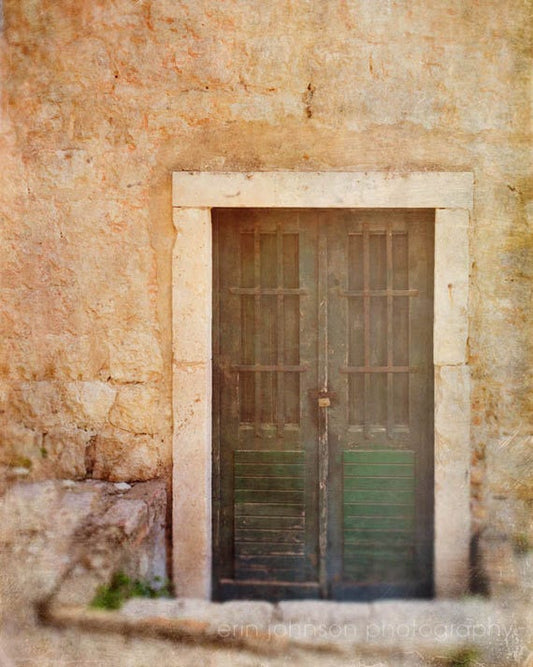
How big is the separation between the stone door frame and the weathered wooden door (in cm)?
12

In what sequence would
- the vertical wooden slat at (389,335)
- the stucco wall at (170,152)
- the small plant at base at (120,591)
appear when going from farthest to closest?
the vertical wooden slat at (389,335) → the stucco wall at (170,152) → the small plant at base at (120,591)

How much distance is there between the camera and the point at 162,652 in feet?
8.21

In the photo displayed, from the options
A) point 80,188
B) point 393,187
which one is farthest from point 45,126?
point 393,187

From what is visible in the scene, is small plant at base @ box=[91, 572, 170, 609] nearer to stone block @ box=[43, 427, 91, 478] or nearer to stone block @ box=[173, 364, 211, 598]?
stone block @ box=[173, 364, 211, 598]

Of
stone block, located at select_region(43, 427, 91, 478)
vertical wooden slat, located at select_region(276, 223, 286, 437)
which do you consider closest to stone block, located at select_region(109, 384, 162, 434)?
stone block, located at select_region(43, 427, 91, 478)

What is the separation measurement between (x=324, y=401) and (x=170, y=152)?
161cm

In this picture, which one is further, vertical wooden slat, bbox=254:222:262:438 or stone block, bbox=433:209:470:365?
vertical wooden slat, bbox=254:222:262:438

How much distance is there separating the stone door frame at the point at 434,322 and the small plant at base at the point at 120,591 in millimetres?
228

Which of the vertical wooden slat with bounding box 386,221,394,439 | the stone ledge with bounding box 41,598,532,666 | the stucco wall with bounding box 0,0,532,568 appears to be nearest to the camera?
the stone ledge with bounding box 41,598,532,666

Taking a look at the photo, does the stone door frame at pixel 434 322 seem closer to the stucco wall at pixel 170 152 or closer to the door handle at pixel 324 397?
the stucco wall at pixel 170 152

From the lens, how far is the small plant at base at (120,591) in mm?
2605

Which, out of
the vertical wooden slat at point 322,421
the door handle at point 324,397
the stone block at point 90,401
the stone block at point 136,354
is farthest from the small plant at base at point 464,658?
the stone block at point 90,401

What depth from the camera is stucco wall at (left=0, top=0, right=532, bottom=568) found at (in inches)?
118

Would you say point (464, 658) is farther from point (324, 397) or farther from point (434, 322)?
point (434, 322)
